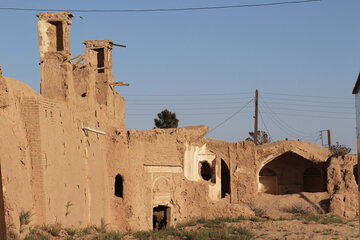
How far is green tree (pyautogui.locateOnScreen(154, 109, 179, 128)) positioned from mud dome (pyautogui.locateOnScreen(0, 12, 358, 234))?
12.2 metres

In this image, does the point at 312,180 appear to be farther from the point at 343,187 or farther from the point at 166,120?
the point at 166,120

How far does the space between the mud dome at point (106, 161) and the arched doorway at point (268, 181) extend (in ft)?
0.22

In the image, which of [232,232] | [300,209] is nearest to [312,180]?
[300,209]

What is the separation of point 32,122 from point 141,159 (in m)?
9.45

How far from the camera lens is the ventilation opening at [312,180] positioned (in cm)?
3791

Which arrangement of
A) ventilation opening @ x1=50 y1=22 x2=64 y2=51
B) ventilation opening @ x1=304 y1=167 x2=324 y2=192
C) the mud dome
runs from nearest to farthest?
1. the mud dome
2. ventilation opening @ x1=50 y1=22 x2=64 y2=51
3. ventilation opening @ x1=304 y1=167 x2=324 y2=192

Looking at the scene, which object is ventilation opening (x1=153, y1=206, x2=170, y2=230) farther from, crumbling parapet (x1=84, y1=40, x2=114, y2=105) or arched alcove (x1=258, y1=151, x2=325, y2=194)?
arched alcove (x1=258, y1=151, x2=325, y2=194)

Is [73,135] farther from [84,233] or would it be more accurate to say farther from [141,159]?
[141,159]

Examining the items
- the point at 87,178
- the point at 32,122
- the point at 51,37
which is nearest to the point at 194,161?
the point at 87,178

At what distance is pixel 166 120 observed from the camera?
47.8 meters

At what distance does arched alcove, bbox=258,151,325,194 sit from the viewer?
120ft

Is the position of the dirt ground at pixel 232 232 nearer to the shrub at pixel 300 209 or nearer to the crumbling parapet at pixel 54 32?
the shrub at pixel 300 209

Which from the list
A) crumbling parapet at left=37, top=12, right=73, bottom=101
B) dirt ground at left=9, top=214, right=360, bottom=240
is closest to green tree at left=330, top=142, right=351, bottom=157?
dirt ground at left=9, top=214, right=360, bottom=240

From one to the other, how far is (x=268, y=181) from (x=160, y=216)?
1191 centimetres
